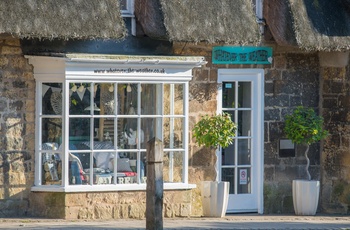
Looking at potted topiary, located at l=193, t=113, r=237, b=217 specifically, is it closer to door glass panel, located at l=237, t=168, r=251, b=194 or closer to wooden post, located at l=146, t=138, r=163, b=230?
door glass panel, located at l=237, t=168, r=251, b=194

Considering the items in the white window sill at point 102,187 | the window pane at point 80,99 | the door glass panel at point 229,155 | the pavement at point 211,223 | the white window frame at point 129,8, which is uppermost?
the white window frame at point 129,8

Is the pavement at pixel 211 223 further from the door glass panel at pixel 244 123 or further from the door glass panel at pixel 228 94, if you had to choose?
the door glass panel at pixel 228 94

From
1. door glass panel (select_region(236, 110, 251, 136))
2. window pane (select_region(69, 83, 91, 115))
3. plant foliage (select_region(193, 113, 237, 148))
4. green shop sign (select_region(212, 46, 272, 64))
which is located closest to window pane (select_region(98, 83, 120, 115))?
window pane (select_region(69, 83, 91, 115))

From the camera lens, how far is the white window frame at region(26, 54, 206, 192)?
18.1 m

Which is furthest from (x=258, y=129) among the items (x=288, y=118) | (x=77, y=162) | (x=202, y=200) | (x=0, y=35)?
(x=0, y=35)

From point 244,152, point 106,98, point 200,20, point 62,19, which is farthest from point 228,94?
point 62,19

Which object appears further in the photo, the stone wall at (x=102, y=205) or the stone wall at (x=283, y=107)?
the stone wall at (x=283, y=107)

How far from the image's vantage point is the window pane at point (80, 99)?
60.0 ft

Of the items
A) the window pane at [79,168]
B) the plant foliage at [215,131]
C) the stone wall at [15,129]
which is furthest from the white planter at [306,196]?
the stone wall at [15,129]

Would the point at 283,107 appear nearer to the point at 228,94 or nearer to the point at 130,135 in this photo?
the point at 228,94

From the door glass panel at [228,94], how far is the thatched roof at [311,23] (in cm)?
114

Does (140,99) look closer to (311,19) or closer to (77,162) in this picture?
(77,162)

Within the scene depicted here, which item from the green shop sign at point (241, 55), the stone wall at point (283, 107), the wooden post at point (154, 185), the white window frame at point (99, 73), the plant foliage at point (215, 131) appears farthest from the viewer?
the stone wall at point (283, 107)

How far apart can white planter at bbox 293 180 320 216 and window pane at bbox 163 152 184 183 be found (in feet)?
7.20
